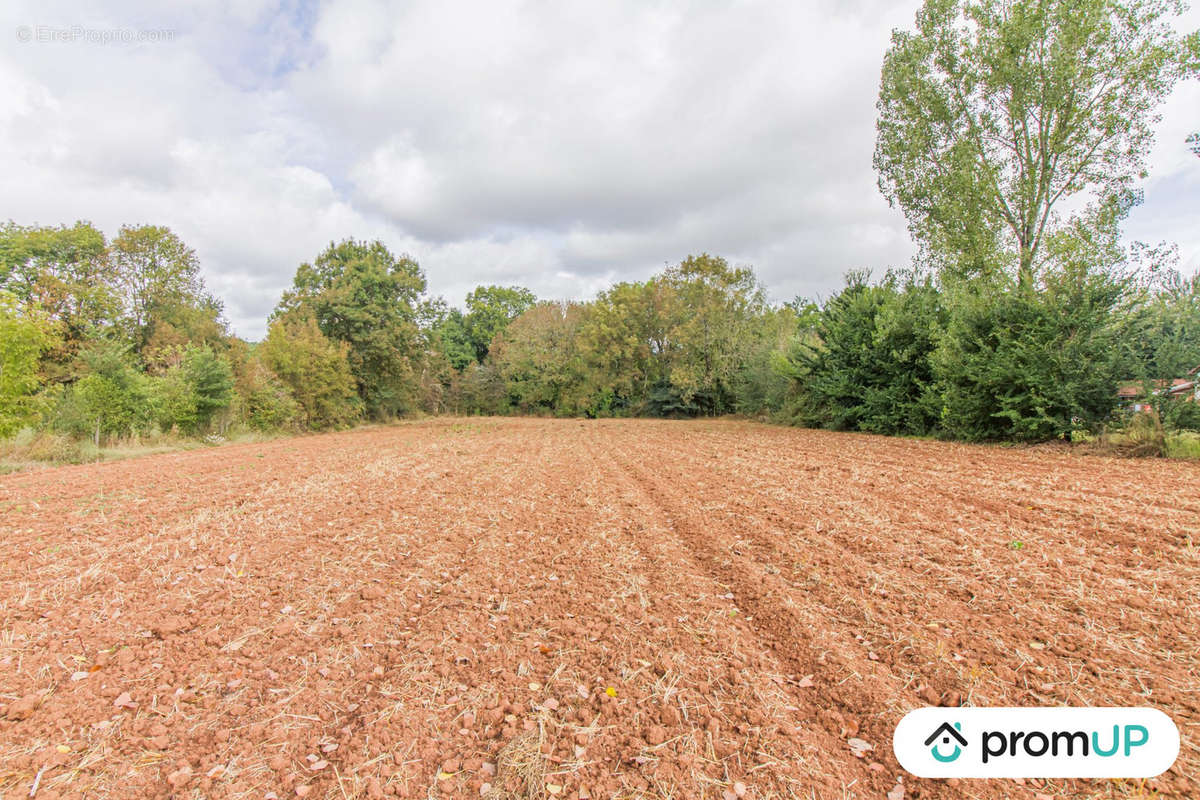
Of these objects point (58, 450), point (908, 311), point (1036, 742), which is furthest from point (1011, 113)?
point (58, 450)

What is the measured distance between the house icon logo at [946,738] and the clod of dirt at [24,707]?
13.9ft

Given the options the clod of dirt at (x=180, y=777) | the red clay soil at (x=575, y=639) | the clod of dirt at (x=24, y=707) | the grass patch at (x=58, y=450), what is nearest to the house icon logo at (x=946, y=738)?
the red clay soil at (x=575, y=639)

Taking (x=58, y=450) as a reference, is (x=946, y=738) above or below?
below

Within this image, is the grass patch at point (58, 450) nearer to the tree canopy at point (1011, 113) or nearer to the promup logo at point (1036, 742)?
the promup logo at point (1036, 742)

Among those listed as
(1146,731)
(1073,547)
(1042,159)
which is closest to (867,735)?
(1146,731)

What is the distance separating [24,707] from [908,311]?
1739 centimetres

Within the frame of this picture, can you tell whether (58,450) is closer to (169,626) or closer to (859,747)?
(169,626)

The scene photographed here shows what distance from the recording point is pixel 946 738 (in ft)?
7.12

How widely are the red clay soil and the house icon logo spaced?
0.46 ft

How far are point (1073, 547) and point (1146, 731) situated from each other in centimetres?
255

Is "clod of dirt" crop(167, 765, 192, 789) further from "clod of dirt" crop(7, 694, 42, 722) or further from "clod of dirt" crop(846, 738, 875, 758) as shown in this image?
"clod of dirt" crop(846, 738, 875, 758)

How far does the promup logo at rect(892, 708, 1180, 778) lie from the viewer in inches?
77.7

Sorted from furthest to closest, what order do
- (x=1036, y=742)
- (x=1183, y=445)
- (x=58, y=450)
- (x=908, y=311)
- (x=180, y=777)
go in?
(x=908, y=311), (x=58, y=450), (x=1183, y=445), (x=1036, y=742), (x=180, y=777)

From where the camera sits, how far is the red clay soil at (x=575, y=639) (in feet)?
6.66
